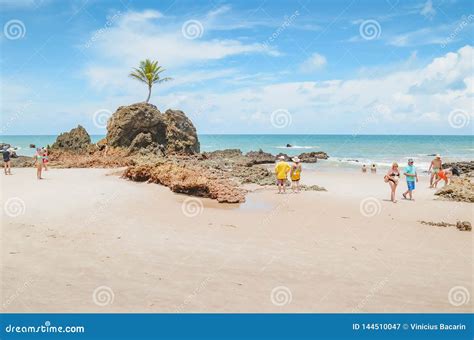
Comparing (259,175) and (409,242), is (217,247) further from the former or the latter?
(259,175)

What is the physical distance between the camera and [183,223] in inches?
421

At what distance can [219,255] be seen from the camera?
26.1 ft

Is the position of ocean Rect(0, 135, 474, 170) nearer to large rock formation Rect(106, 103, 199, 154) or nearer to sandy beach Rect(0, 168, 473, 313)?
large rock formation Rect(106, 103, 199, 154)

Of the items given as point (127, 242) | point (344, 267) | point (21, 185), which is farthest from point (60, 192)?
point (344, 267)

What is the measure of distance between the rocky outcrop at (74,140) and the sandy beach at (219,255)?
19.6 meters

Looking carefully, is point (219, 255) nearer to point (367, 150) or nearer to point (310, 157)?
point (310, 157)

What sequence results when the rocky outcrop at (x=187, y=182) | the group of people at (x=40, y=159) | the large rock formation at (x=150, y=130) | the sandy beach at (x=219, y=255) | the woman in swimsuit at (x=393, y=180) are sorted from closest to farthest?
1. the sandy beach at (x=219, y=255)
2. the rocky outcrop at (x=187, y=182)
3. the woman in swimsuit at (x=393, y=180)
4. the group of people at (x=40, y=159)
5. the large rock formation at (x=150, y=130)

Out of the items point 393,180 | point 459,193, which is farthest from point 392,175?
point 459,193

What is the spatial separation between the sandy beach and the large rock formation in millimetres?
17182

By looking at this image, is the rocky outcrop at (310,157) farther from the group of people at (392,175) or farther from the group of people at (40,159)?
the group of people at (40,159)

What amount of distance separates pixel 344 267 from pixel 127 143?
1027 inches

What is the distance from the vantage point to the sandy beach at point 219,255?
19.1 feet

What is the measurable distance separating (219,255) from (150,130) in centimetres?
2573

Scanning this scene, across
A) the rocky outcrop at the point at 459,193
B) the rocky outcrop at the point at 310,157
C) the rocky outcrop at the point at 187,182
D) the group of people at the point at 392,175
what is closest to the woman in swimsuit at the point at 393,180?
the group of people at the point at 392,175
